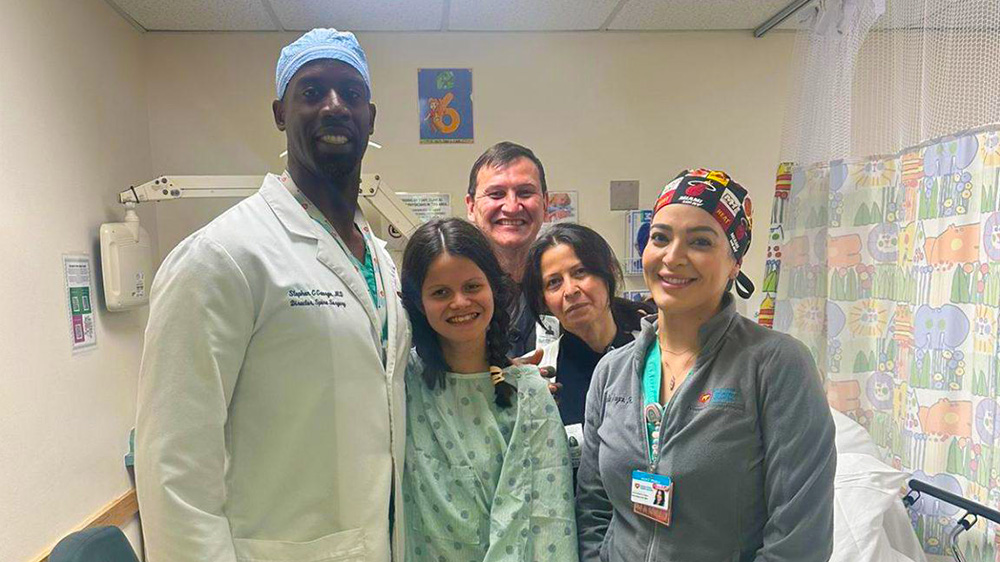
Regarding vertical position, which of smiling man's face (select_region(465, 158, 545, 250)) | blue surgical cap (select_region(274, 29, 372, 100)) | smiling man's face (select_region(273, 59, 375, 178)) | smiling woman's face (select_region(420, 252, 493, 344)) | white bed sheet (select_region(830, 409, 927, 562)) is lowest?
white bed sheet (select_region(830, 409, 927, 562))

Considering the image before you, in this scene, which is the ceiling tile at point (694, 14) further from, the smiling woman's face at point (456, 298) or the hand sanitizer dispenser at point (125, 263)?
the hand sanitizer dispenser at point (125, 263)

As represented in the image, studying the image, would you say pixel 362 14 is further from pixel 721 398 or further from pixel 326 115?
pixel 721 398

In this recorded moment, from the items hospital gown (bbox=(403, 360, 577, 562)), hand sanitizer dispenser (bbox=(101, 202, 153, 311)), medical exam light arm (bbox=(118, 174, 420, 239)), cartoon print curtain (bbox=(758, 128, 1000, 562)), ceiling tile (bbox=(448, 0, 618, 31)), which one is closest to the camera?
hospital gown (bbox=(403, 360, 577, 562))

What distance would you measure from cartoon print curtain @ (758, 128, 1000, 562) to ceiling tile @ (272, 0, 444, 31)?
1.65m

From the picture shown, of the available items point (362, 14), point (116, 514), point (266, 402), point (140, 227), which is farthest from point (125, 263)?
point (266, 402)

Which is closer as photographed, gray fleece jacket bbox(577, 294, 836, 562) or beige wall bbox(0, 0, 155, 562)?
gray fleece jacket bbox(577, 294, 836, 562)

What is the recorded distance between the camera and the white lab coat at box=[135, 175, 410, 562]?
3.00 feet

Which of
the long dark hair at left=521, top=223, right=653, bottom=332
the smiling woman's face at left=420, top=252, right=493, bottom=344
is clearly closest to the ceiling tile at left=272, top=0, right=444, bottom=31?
the long dark hair at left=521, top=223, right=653, bottom=332

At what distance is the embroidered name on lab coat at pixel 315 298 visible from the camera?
3.34 feet

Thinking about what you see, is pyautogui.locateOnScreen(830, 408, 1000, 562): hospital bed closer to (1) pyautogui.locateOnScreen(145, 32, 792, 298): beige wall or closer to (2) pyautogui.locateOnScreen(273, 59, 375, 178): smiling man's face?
(1) pyautogui.locateOnScreen(145, 32, 792, 298): beige wall

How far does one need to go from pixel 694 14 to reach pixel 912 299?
5.40 feet

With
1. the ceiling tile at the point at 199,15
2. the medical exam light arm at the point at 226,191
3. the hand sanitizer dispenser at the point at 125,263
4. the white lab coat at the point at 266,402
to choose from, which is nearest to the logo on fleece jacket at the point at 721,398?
the white lab coat at the point at 266,402

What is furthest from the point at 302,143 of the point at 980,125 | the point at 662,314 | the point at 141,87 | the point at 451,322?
the point at 141,87

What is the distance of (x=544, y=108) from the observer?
2.91 meters
